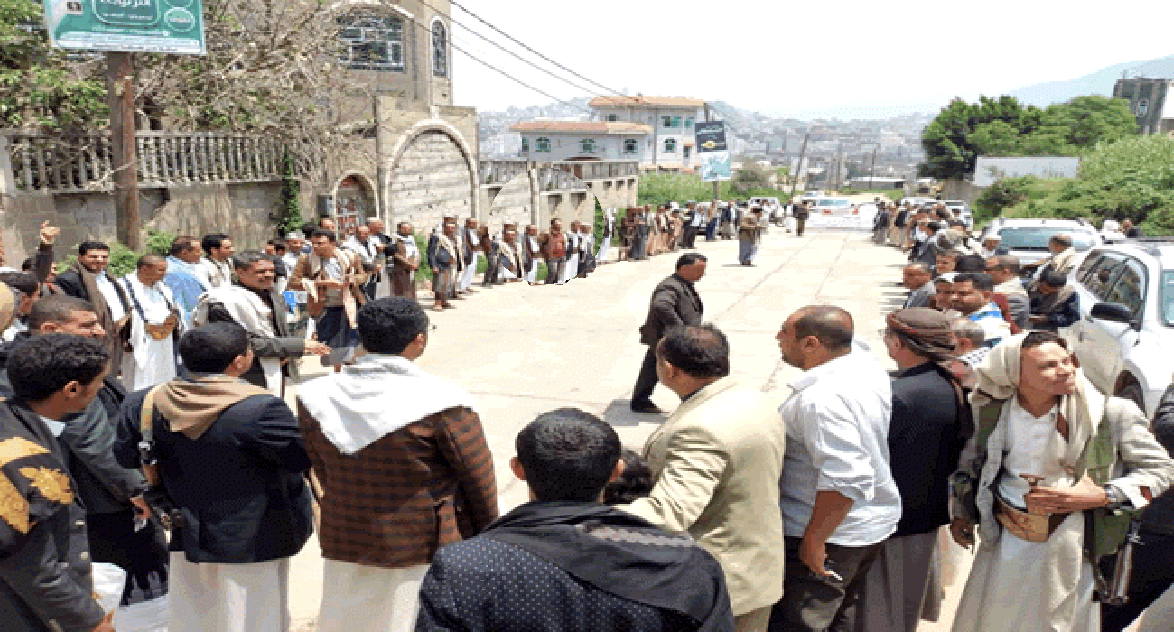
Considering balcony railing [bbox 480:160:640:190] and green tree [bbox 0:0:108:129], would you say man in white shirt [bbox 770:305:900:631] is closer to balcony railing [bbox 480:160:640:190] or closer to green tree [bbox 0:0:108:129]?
green tree [bbox 0:0:108:129]

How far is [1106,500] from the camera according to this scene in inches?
107

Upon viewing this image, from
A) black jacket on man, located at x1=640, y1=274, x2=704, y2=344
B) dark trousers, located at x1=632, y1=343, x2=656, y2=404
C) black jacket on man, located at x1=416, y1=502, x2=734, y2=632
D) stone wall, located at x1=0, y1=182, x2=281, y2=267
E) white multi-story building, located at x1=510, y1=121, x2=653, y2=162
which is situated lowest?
dark trousers, located at x1=632, y1=343, x2=656, y2=404

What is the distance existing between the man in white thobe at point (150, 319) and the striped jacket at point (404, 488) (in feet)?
11.7

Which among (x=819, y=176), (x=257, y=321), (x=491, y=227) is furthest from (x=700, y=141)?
(x=819, y=176)

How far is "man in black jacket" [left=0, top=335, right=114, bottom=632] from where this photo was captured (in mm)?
1909

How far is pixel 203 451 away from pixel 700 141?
84.9 ft

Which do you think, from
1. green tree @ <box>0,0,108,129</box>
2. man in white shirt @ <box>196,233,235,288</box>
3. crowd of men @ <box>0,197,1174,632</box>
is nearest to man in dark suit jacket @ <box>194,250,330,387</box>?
man in white shirt @ <box>196,233,235,288</box>

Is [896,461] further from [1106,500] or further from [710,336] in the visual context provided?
[710,336]

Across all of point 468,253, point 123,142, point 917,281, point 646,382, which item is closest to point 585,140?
point 468,253

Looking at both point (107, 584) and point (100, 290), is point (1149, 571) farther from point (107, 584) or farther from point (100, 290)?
point (100, 290)

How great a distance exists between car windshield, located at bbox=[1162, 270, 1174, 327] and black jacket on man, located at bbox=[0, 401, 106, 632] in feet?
23.1

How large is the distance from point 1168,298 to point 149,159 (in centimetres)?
1182

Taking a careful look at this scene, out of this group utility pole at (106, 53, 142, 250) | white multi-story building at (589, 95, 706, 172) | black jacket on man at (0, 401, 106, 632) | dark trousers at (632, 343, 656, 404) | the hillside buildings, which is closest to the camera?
black jacket on man at (0, 401, 106, 632)

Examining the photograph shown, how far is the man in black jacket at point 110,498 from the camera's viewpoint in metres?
2.58
